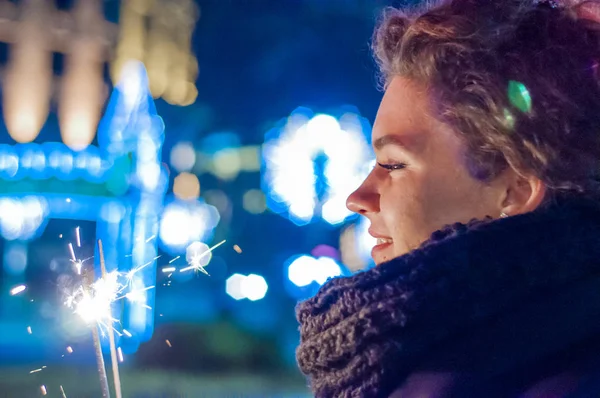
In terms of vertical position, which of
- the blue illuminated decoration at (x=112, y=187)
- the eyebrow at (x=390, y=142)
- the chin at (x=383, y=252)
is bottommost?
the chin at (x=383, y=252)

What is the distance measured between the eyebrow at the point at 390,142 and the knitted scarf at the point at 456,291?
0.66ft

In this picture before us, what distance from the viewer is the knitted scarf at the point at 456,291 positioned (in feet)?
2.20

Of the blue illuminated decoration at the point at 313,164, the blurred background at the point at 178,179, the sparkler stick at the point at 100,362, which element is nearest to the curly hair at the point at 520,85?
the sparkler stick at the point at 100,362

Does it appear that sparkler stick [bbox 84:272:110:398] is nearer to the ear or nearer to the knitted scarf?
the knitted scarf

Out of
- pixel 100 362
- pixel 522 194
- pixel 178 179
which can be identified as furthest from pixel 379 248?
pixel 178 179

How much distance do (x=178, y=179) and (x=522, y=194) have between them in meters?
9.78

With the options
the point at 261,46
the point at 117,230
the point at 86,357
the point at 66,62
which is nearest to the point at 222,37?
the point at 261,46

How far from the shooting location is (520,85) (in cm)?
81

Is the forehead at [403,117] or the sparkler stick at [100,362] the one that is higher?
the forehead at [403,117]

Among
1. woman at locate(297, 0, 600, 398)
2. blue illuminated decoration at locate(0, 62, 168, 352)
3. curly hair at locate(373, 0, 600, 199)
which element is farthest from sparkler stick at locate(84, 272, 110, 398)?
blue illuminated decoration at locate(0, 62, 168, 352)

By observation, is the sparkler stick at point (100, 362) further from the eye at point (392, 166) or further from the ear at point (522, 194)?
the ear at point (522, 194)

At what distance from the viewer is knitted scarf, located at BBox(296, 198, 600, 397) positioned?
67 cm

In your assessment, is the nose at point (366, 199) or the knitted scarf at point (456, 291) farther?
the nose at point (366, 199)

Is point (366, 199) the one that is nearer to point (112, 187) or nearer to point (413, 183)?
point (413, 183)
